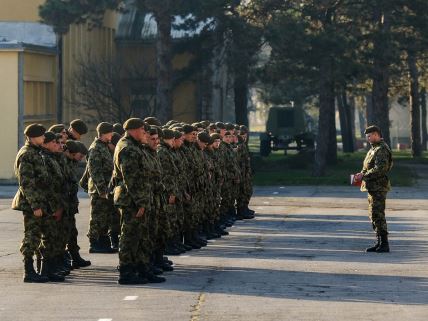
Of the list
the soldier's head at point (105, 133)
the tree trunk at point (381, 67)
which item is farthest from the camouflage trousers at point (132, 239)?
the tree trunk at point (381, 67)

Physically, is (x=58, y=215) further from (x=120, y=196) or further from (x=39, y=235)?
(x=120, y=196)

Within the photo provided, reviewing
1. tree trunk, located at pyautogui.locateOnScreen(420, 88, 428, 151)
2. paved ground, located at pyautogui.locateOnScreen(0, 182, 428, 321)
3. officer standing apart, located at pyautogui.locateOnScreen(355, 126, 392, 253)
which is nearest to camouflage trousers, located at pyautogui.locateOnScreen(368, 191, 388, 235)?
officer standing apart, located at pyautogui.locateOnScreen(355, 126, 392, 253)

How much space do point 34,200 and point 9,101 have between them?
2671 centimetres

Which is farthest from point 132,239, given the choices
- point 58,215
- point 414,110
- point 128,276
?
point 414,110

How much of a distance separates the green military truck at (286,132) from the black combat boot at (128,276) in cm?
4889

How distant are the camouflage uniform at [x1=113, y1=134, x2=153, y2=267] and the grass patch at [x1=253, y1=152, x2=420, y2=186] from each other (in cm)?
2663

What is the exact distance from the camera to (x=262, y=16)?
4653 cm

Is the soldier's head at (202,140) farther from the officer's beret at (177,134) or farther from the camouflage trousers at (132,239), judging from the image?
the camouflage trousers at (132,239)

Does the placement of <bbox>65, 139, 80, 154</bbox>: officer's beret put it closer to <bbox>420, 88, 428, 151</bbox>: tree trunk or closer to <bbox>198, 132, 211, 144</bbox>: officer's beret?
<bbox>198, 132, 211, 144</bbox>: officer's beret

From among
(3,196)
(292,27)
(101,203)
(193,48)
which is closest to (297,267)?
(101,203)

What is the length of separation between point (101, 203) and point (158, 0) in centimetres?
2678

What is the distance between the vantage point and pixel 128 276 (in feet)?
53.1

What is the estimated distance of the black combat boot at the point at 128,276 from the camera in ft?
53.1

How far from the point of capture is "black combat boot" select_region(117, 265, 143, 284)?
16.2 metres
